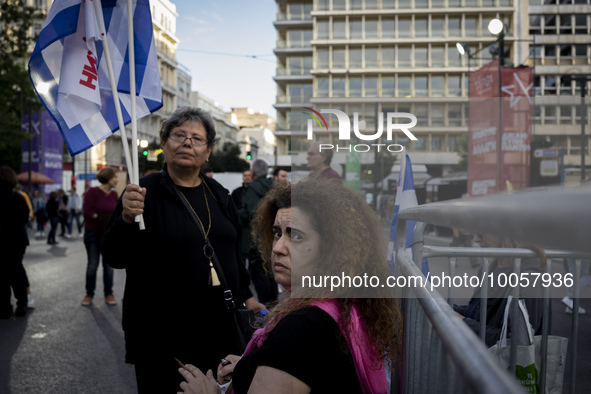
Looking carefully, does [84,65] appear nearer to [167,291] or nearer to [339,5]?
[167,291]

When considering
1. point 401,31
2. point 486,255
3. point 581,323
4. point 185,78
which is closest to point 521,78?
point 581,323

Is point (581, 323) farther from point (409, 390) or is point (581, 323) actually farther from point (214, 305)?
point (409, 390)

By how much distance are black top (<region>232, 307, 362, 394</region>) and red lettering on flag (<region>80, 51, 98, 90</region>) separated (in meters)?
1.99

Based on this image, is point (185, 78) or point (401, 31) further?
point (185, 78)

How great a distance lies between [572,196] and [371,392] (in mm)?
1167

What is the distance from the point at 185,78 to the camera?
249 ft

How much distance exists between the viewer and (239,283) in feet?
9.67

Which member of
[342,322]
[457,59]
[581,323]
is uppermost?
[457,59]

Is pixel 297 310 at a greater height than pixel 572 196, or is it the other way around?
pixel 572 196

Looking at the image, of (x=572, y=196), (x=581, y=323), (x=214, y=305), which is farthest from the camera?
(x=581, y=323)

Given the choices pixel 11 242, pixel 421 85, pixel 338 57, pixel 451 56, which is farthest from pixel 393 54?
pixel 11 242

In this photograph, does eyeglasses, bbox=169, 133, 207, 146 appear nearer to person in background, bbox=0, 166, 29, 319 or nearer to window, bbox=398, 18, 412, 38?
person in background, bbox=0, 166, 29, 319

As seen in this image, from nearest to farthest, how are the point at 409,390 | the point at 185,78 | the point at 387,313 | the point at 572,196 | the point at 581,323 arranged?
the point at 572,196
the point at 409,390
the point at 387,313
the point at 581,323
the point at 185,78

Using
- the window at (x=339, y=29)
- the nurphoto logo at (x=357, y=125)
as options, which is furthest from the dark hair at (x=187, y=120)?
the window at (x=339, y=29)
